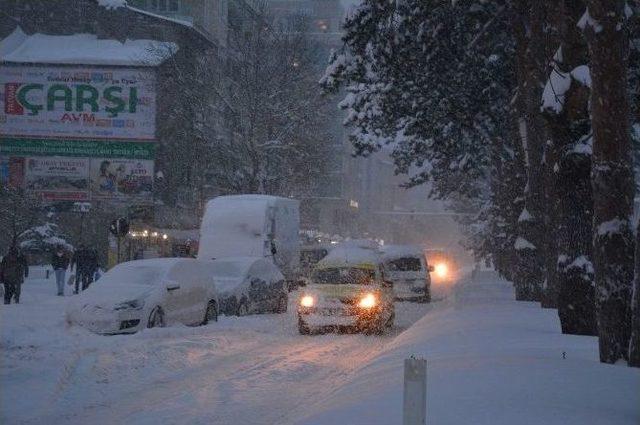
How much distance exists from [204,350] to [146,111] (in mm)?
32468

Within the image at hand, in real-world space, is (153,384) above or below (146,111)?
below

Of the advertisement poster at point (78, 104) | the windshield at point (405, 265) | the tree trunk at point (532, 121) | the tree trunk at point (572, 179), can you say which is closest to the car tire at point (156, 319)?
the tree trunk at point (572, 179)

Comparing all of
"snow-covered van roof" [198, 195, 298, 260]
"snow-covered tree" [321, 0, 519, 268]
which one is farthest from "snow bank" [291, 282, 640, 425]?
"snow-covered van roof" [198, 195, 298, 260]

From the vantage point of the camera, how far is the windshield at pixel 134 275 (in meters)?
18.8

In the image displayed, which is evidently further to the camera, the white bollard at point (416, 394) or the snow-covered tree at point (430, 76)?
the snow-covered tree at point (430, 76)

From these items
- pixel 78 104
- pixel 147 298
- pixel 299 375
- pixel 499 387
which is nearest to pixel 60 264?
pixel 147 298

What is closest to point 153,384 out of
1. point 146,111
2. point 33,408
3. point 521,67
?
point 33,408

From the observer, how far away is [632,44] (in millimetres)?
18672

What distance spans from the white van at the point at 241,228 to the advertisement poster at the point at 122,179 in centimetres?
1243

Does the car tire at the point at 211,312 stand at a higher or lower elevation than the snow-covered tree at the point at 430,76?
lower

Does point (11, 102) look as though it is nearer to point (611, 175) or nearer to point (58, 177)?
point (58, 177)

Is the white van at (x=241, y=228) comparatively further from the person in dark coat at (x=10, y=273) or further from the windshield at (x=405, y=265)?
the person in dark coat at (x=10, y=273)

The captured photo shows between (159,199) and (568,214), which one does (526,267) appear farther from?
(159,199)

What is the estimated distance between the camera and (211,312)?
2097 cm
